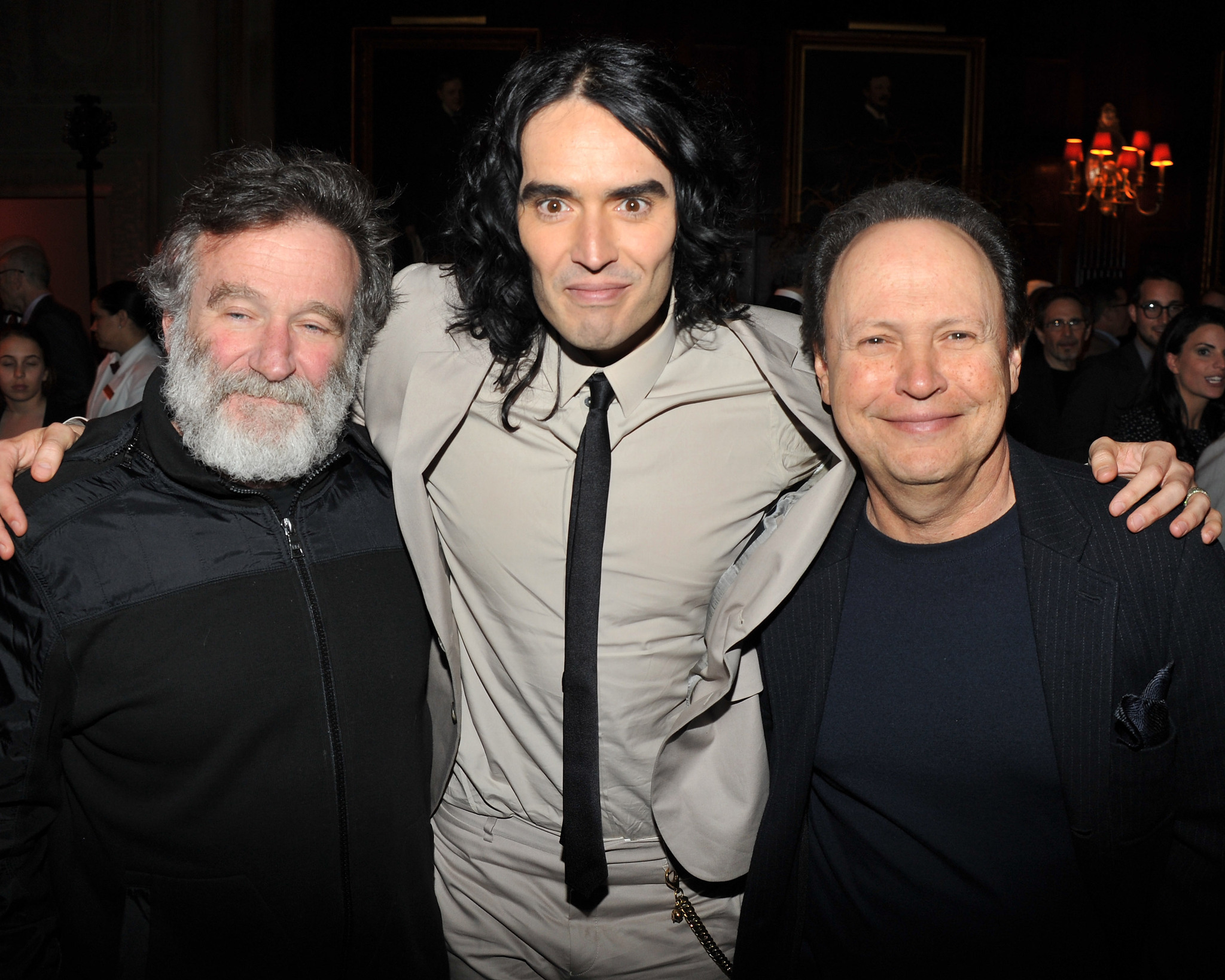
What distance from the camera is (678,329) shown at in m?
1.91

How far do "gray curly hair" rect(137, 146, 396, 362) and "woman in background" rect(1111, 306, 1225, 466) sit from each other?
3.19m

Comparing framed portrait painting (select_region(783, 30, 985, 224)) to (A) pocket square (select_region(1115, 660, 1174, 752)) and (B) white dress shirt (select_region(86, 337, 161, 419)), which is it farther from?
(A) pocket square (select_region(1115, 660, 1174, 752))

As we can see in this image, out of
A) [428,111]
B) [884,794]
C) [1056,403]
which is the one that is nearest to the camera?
[884,794]

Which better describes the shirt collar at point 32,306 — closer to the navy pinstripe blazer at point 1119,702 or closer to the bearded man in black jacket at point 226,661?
the bearded man in black jacket at point 226,661

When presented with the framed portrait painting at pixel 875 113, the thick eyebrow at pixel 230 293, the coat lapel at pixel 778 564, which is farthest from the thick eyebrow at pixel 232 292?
the framed portrait painting at pixel 875 113

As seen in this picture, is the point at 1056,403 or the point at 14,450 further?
the point at 1056,403

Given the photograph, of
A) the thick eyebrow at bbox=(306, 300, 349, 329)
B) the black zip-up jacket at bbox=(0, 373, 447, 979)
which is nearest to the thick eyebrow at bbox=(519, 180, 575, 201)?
the thick eyebrow at bbox=(306, 300, 349, 329)

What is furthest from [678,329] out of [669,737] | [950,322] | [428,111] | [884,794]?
[428,111]

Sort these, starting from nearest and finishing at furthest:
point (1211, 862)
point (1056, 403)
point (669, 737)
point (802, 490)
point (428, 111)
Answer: point (1211, 862)
point (669, 737)
point (802, 490)
point (1056, 403)
point (428, 111)

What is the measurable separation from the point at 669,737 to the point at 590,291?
771 millimetres

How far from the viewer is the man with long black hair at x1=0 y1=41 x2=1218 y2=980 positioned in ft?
5.60

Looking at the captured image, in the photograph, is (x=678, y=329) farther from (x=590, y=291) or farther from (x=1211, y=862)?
(x=1211, y=862)

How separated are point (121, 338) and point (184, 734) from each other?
4128 millimetres

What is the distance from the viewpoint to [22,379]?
4648 mm
